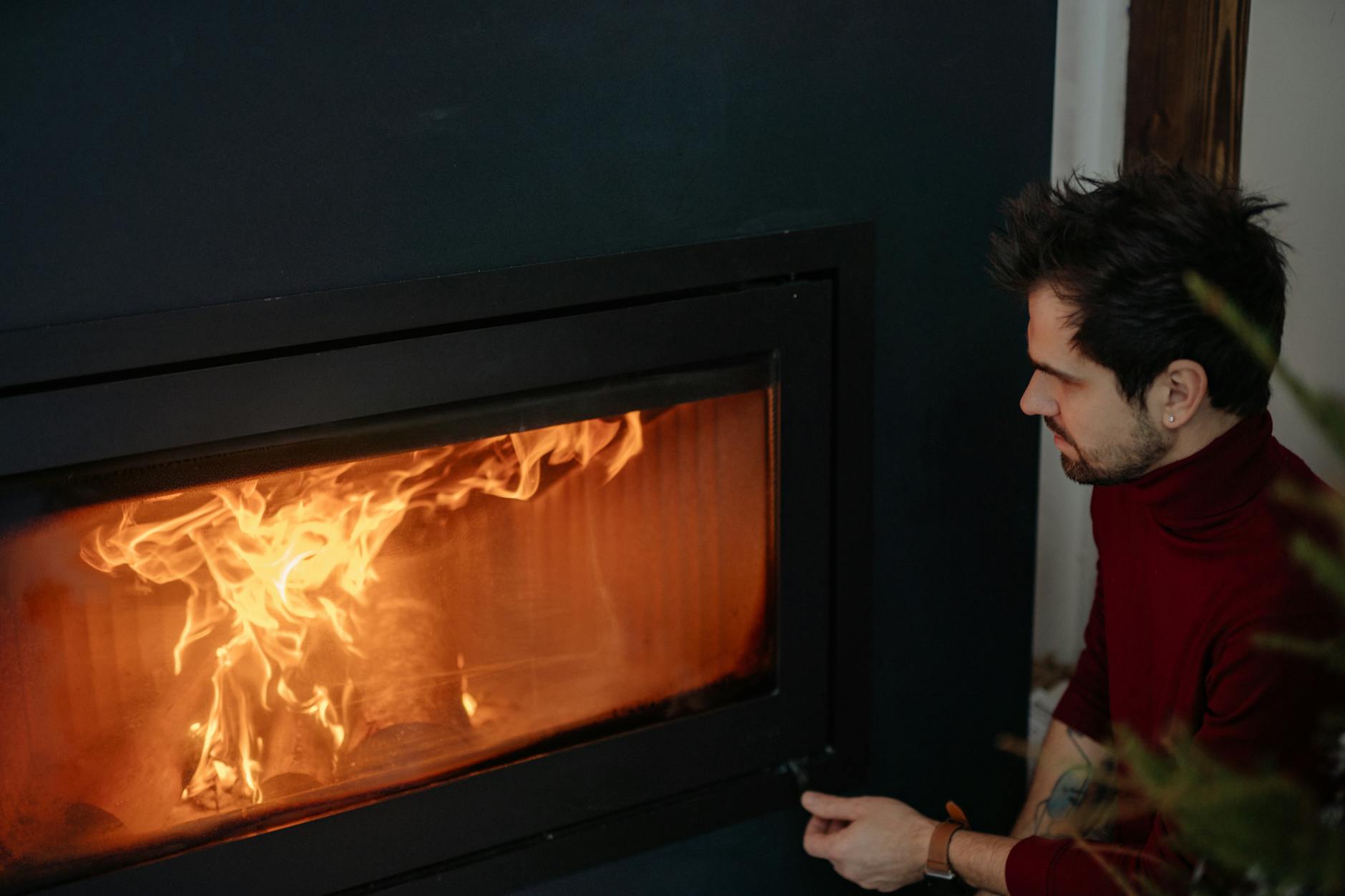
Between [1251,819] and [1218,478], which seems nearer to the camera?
[1251,819]

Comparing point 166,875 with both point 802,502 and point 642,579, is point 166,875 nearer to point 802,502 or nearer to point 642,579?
point 642,579

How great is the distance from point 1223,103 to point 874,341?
59 centimetres

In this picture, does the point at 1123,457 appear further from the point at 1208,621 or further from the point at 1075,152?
the point at 1075,152

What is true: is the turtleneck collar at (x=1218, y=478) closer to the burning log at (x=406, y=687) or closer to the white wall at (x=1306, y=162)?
the white wall at (x=1306, y=162)

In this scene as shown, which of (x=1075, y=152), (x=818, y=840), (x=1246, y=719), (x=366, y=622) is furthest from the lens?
(x=1075, y=152)

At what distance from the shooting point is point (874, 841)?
149 centimetres

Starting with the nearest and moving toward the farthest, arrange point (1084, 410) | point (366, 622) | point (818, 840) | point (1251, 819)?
point (1251, 819) → point (1084, 410) → point (366, 622) → point (818, 840)

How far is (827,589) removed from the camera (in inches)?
63.0

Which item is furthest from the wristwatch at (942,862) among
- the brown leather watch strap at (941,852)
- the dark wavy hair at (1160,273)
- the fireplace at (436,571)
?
the dark wavy hair at (1160,273)

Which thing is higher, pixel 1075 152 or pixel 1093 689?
pixel 1075 152

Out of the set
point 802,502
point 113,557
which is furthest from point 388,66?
point 802,502

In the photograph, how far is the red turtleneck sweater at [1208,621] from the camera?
1.20 m

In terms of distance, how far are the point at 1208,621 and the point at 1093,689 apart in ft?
1.09

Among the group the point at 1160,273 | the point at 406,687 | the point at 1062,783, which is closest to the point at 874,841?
the point at 1062,783
